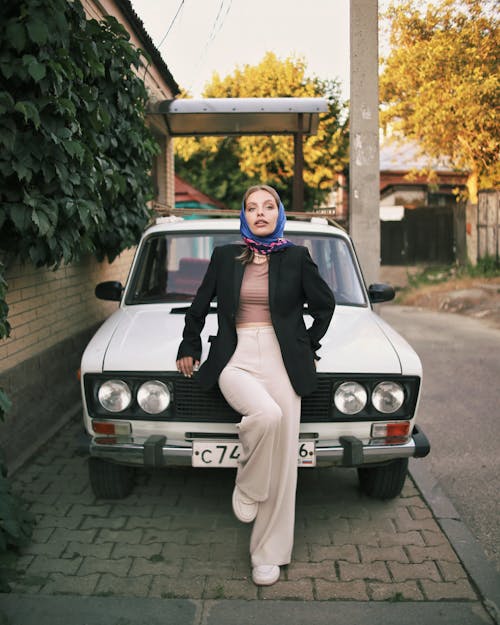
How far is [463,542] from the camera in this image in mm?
3881

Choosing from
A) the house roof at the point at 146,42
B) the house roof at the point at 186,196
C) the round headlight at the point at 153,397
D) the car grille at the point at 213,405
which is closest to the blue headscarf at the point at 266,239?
the car grille at the point at 213,405

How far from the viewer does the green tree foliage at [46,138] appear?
147 inches

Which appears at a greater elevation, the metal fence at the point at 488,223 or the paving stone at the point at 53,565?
the metal fence at the point at 488,223

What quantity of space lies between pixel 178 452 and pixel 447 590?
152cm

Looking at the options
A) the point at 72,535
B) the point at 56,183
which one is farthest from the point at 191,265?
the point at 72,535

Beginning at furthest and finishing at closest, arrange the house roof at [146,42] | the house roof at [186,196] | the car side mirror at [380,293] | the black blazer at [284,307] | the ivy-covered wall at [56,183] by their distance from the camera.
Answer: the house roof at [186,196]
the house roof at [146,42]
the car side mirror at [380,293]
the ivy-covered wall at [56,183]
the black blazer at [284,307]

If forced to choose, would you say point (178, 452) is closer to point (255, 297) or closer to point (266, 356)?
point (266, 356)

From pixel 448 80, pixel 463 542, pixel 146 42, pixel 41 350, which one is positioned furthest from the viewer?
pixel 448 80

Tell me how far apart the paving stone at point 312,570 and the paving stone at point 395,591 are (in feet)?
0.68

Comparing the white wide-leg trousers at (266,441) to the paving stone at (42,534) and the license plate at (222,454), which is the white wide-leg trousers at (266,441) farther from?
the paving stone at (42,534)

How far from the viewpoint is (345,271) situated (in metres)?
5.13

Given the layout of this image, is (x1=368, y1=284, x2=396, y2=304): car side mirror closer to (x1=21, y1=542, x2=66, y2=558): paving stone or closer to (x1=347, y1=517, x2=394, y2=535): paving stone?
(x1=347, y1=517, x2=394, y2=535): paving stone

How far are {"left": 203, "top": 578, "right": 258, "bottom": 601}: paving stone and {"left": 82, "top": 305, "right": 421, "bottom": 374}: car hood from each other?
3.70 ft

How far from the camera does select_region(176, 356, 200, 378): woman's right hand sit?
363 cm
